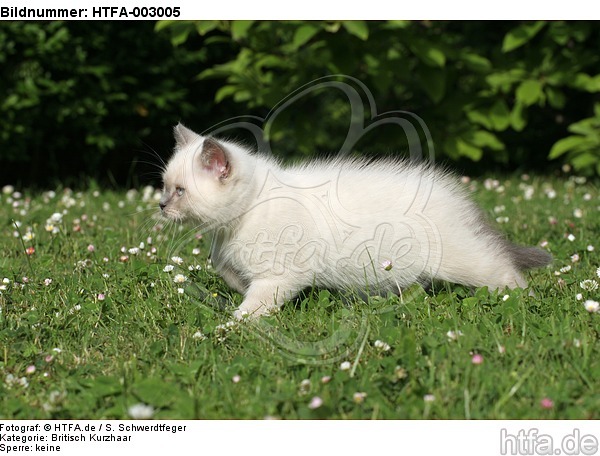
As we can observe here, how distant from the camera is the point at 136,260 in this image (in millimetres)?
3904

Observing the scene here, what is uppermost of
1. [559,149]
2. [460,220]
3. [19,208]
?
[460,220]

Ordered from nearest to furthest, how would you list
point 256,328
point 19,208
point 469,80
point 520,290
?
point 256,328, point 520,290, point 19,208, point 469,80

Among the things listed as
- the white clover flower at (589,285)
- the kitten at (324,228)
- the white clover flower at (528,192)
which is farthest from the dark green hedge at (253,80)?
the white clover flower at (589,285)

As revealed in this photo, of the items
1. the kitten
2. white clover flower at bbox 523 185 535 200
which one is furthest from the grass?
white clover flower at bbox 523 185 535 200

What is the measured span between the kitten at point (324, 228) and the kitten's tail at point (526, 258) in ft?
0.15

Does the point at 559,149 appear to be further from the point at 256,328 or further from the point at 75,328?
the point at 75,328

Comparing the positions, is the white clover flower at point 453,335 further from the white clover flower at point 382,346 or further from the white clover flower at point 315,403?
the white clover flower at point 315,403

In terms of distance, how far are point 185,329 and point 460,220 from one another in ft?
4.68

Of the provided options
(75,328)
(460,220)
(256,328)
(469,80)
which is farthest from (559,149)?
(75,328)

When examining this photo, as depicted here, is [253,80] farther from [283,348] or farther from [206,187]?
[283,348]

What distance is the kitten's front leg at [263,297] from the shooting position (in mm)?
3201

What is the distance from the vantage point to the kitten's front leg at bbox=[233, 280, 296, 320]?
3201 millimetres

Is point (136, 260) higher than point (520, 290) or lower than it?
lower
